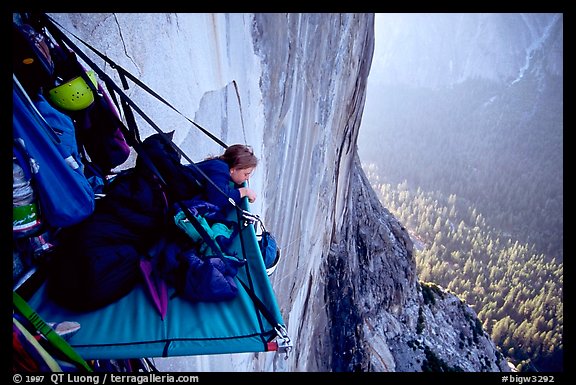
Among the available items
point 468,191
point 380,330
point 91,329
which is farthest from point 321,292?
point 468,191

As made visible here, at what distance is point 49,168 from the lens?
120cm

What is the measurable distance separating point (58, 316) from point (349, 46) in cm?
707

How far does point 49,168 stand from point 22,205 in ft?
0.46

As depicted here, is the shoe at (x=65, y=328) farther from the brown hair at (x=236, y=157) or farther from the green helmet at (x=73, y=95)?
the brown hair at (x=236, y=157)

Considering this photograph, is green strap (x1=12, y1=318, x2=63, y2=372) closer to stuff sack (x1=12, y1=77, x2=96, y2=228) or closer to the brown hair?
stuff sack (x1=12, y1=77, x2=96, y2=228)

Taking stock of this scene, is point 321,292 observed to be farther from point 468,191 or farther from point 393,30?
point 393,30

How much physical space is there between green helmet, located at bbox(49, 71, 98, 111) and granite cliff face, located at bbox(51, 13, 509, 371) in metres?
0.80

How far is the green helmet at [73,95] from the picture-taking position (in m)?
1.51

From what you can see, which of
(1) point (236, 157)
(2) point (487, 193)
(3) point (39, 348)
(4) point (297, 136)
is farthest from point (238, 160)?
(2) point (487, 193)

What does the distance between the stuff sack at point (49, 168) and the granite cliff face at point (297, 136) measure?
1224 millimetres

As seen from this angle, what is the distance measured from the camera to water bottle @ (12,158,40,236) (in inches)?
45.2

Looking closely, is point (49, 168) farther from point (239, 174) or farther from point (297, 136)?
point (297, 136)

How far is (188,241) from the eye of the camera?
167 cm

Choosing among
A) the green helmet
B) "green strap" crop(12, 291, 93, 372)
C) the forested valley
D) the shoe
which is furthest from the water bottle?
the forested valley
